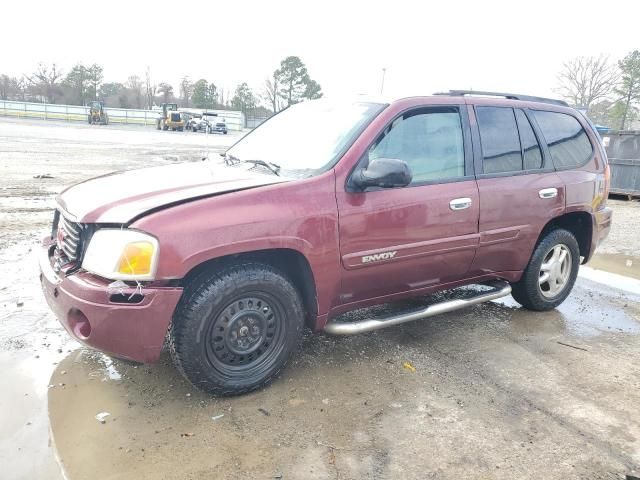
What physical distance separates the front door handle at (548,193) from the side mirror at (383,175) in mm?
1665

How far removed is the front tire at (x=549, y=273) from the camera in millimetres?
4609

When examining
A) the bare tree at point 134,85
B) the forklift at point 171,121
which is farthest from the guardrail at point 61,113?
the bare tree at point 134,85

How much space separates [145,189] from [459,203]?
2188mm

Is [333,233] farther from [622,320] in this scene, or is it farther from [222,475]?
[622,320]

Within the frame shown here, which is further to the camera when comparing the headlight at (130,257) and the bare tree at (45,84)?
the bare tree at (45,84)

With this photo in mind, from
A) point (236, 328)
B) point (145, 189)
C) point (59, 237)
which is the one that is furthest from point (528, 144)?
point (59, 237)

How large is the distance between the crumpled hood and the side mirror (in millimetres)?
512

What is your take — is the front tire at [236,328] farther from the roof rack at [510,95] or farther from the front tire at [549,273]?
the front tire at [549,273]

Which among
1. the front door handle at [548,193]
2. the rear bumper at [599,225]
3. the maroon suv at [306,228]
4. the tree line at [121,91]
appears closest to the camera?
the maroon suv at [306,228]

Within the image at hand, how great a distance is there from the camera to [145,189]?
315cm

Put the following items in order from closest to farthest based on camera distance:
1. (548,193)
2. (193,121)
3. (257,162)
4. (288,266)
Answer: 1. (288,266)
2. (257,162)
3. (548,193)
4. (193,121)

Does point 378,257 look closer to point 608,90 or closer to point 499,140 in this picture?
point 499,140

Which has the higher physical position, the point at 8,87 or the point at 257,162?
the point at 8,87

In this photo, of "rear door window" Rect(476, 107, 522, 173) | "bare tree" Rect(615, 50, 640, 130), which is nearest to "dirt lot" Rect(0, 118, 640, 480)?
"rear door window" Rect(476, 107, 522, 173)
